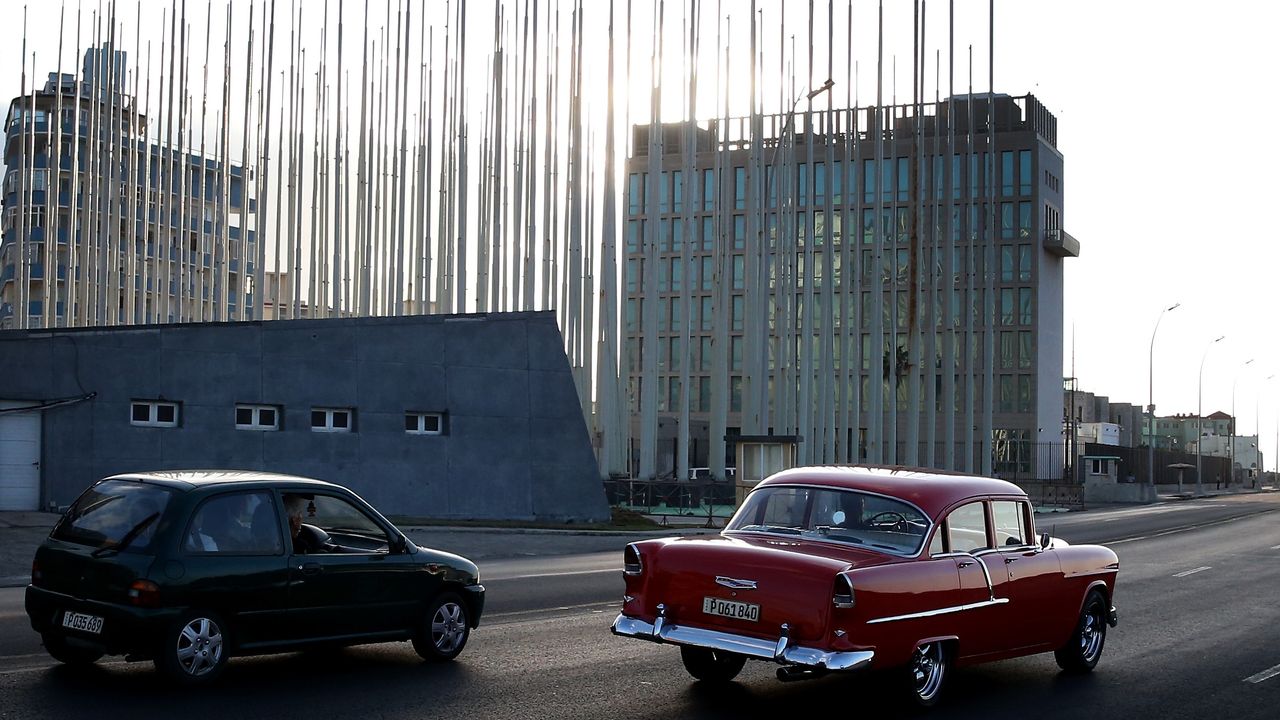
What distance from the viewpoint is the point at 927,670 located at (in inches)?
376

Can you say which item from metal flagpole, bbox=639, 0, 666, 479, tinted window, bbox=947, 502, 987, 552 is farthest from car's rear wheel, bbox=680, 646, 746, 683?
metal flagpole, bbox=639, 0, 666, 479

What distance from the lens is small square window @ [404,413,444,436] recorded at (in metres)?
30.7

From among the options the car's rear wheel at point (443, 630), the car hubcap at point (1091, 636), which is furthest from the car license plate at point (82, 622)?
the car hubcap at point (1091, 636)

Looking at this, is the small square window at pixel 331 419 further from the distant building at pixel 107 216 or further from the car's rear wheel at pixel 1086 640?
the car's rear wheel at pixel 1086 640

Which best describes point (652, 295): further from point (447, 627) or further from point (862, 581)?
point (862, 581)

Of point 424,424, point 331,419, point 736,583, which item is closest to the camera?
point 736,583

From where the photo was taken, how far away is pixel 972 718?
945cm

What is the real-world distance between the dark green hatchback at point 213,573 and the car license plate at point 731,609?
2.83 meters

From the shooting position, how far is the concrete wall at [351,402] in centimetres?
2653

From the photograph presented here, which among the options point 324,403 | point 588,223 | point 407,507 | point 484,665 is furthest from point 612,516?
point 484,665

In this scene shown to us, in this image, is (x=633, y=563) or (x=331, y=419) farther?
(x=331, y=419)

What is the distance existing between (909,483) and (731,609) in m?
1.84

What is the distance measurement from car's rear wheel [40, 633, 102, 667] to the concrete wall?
692 inches

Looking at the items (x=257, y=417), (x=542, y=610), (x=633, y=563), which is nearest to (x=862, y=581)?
(x=633, y=563)
